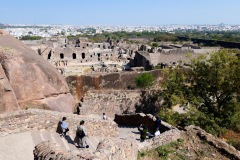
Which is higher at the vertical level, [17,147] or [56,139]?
[17,147]

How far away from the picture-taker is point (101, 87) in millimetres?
22953

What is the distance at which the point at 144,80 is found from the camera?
949 inches

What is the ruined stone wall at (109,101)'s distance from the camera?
20.0 meters

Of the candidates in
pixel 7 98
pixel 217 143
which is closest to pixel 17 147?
pixel 7 98

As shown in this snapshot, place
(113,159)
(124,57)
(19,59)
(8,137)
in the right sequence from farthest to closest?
1. (124,57)
2. (19,59)
3. (8,137)
4. (113,159)

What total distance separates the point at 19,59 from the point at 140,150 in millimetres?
7939

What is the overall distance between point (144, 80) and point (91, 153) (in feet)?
57.8

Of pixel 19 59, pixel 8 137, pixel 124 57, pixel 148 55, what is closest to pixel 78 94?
pixel 19 59

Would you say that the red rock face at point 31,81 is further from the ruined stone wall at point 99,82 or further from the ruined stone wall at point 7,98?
the ruined stone wall at point 99,82

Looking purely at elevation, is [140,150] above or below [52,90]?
below

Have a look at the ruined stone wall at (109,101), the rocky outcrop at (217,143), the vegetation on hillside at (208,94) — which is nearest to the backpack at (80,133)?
the rocky outcrop at (217,143)

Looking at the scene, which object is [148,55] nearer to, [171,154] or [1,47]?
[1,47]

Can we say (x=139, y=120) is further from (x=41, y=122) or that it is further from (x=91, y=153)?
(x=91, y=153)

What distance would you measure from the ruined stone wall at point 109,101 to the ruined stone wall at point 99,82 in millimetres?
1153
